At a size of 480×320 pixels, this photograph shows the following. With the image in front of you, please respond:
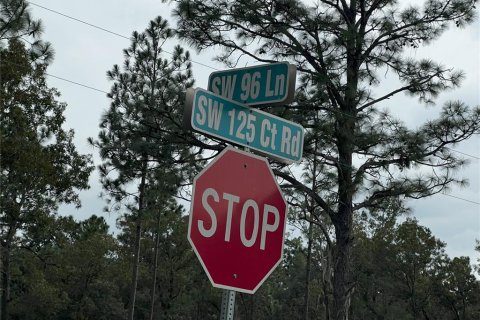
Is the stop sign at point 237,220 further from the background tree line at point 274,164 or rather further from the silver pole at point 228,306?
the background tree line at point 274,164

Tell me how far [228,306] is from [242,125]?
1.06m

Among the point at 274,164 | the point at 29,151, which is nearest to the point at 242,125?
the point at 274,164

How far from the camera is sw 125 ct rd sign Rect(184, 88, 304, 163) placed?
4.32m

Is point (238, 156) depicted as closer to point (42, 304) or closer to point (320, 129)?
point (320, 129)

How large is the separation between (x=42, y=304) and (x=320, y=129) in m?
36.9

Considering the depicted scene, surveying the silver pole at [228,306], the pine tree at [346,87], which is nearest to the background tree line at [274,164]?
the pine tree at [346,87]

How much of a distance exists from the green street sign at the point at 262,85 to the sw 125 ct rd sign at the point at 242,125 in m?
0.09

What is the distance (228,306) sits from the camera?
414cm

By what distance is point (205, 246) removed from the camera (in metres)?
4.04

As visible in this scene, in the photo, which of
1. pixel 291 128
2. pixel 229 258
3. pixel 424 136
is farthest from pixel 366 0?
pixel 229 258

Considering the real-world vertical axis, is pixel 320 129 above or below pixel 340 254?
above

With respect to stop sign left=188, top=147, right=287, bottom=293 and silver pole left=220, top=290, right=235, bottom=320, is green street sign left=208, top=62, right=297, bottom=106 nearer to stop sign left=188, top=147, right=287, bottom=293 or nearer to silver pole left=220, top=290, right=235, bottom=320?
stop sign left=188, top=147, right=287, bottom=293

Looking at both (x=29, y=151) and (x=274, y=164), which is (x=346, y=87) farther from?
(x=29, y=151)

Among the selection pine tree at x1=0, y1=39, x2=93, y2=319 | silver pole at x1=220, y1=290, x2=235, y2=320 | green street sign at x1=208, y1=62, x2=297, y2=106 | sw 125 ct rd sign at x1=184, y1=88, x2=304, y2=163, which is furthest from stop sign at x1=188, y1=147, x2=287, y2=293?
pine tree at x1=0, y1=39, x2=93, y2=319
